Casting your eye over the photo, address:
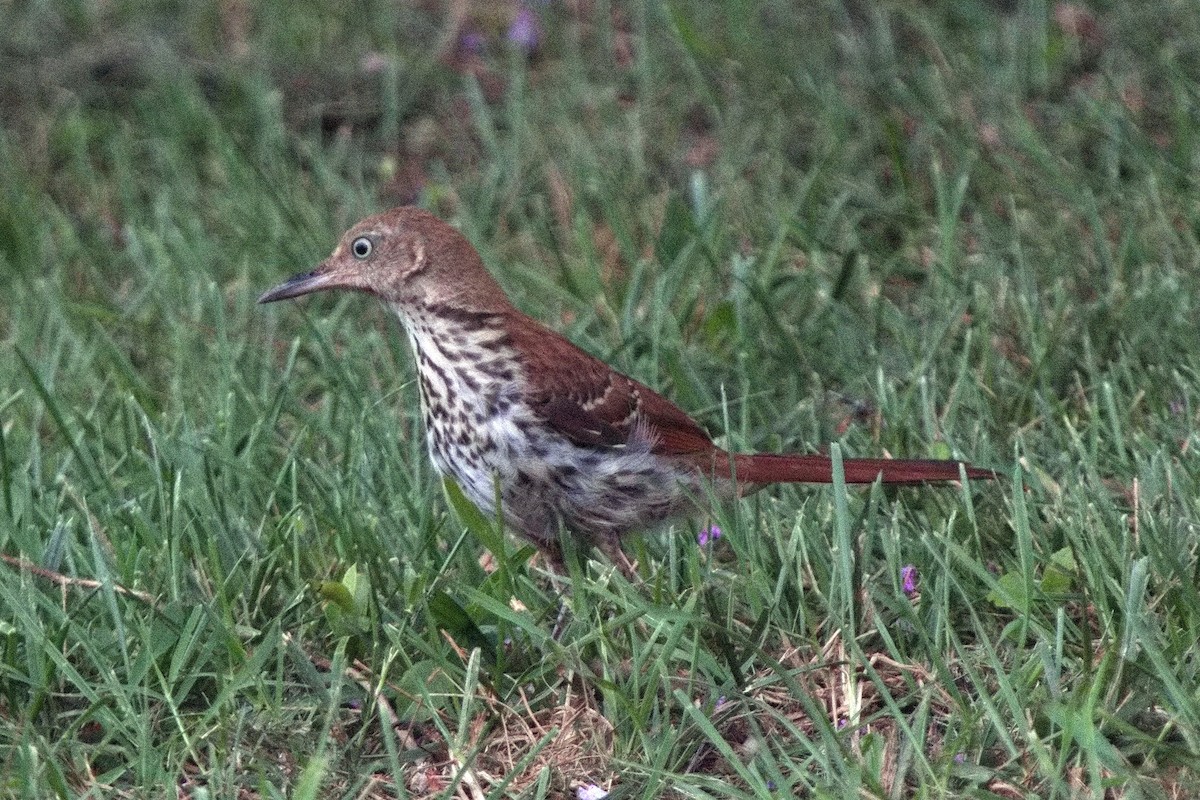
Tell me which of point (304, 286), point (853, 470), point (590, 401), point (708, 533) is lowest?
point (708, 533)

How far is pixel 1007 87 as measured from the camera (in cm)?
617

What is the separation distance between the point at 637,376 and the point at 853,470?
45.2 inches

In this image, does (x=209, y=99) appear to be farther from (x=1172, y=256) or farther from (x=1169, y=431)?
(x=1169, y=431)

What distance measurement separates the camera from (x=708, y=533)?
13.1 ft

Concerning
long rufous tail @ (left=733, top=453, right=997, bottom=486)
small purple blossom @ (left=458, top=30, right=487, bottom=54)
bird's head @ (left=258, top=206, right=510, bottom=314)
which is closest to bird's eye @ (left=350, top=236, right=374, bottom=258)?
bird's head @ (left=258, top=206, right=510, bottom=314)

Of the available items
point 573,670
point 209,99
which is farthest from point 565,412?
point 209,99

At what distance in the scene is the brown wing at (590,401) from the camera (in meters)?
3.93

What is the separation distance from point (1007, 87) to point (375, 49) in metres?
2.48

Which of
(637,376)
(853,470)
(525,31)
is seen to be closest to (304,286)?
(637,376)

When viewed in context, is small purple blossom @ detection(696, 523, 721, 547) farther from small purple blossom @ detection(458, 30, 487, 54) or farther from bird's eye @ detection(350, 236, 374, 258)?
small purple blossom @ detection(458, 30, 487, 54)

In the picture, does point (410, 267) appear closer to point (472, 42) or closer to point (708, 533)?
point (708, 533)

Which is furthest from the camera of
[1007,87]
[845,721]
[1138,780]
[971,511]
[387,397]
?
[1007,87]

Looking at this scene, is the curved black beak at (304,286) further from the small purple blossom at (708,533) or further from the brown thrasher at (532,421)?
the small purple blossom at (708,533)

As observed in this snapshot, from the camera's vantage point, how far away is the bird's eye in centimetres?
426
